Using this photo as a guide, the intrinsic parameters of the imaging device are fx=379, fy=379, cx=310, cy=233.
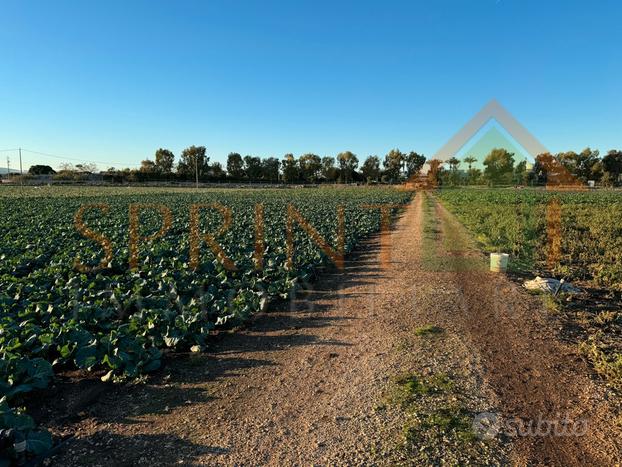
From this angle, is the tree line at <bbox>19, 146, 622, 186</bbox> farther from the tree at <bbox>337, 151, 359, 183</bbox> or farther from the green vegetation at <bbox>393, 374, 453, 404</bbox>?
the green vegetation at <bbox>393, 374, 453, 404</bbox>

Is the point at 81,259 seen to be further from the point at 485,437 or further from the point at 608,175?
the point at 608,175

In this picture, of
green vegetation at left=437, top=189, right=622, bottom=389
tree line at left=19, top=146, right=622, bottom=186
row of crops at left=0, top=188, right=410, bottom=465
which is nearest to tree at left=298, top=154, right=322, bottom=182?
tree line at left=19, top=146, right=622, bottom=186

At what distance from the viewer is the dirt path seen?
9.87 feet

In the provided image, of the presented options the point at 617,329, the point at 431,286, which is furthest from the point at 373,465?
the point at 431,286

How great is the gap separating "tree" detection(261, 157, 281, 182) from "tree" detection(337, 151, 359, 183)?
19198 mm

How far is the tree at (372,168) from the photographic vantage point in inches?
4456

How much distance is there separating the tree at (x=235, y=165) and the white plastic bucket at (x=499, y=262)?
103 metres

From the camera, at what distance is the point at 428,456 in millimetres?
2893

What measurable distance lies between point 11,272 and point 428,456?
871 centimetres

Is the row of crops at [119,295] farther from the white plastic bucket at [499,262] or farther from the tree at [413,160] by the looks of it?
the tree at [413,160]

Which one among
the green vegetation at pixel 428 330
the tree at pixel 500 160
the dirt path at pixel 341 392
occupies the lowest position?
the dirt path at pixel 341 392

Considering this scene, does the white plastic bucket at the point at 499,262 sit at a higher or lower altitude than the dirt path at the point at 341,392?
higher

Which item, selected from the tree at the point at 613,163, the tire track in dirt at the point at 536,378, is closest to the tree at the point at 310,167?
the tree at the point at 613,163
